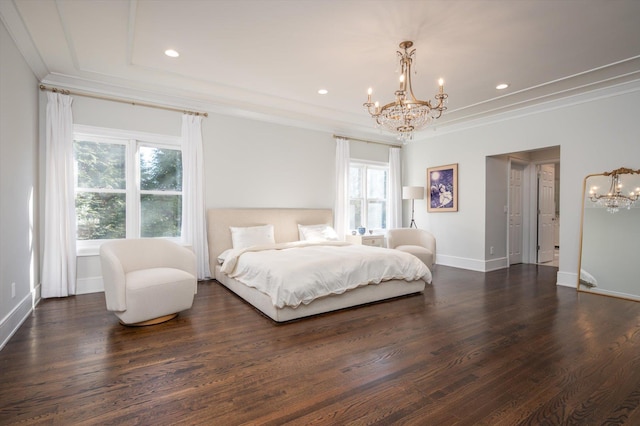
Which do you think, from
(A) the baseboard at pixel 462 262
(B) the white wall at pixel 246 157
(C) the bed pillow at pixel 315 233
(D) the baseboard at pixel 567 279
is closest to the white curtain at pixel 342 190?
(B) the white wall at pixel 246 157

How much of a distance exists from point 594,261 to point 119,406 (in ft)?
18.3

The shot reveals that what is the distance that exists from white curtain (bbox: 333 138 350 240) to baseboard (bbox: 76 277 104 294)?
3.91 metres

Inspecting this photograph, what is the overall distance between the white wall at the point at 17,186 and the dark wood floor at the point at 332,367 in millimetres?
277

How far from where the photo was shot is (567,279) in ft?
15.3

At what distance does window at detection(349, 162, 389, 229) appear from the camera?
6750 millimetres

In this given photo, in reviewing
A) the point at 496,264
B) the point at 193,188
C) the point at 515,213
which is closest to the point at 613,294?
the point at 496,264

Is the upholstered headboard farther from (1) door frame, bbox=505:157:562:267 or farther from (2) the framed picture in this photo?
(1) door frame, bbox=505:157:562:267

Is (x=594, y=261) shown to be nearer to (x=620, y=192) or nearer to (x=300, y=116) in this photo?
(x=620, y=192)

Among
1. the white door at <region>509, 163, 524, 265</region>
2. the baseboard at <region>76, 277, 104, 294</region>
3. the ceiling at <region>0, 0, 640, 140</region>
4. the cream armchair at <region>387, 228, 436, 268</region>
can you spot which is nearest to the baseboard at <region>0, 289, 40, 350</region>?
the baseboard at <region>76, 277, 104, 294</region>

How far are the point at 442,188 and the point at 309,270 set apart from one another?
14.1 ft

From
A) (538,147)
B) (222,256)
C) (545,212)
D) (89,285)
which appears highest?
(538,147)

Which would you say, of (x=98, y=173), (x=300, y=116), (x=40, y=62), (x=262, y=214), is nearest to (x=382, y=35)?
(x=300, y=116)

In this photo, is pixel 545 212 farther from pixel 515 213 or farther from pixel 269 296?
pixel 269 296

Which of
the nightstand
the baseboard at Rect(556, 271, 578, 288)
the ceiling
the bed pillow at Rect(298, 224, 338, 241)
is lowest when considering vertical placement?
the baseboard at Rect(556, 271, 578, 288)
